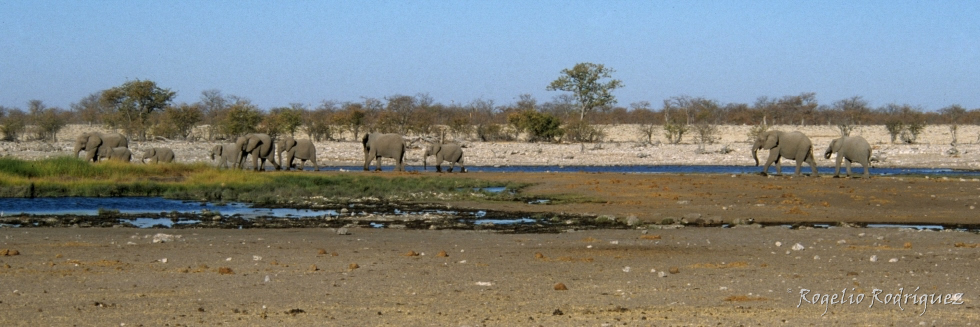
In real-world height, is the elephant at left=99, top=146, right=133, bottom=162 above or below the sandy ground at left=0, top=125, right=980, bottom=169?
above

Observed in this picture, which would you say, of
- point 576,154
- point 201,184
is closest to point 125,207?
point 201,184

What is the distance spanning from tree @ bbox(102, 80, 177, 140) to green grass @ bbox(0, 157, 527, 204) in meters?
39.4

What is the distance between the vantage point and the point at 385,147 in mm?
39312

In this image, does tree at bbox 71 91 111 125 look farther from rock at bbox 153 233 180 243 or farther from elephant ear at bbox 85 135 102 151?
rock at bbox 153 233 180 243

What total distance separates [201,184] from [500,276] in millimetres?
18859

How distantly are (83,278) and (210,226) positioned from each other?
7238mm

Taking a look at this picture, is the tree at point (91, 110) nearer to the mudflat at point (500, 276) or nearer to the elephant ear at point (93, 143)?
the elephant ear at point (93, 143)

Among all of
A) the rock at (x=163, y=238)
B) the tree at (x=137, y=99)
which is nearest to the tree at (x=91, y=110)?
the tree at (x=137, y=99)

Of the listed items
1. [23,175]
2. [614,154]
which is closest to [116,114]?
[614,154]

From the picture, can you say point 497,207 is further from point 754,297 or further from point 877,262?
point 754,297

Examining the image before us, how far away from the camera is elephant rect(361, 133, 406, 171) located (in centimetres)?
3900

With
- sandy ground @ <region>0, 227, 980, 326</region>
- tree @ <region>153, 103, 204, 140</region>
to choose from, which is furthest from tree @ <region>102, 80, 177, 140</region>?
sandy ground @ <region>0, 227, 980, 326</region>

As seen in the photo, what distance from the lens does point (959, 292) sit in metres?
9.20
